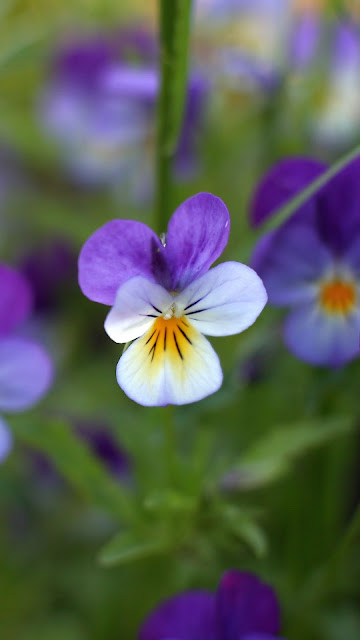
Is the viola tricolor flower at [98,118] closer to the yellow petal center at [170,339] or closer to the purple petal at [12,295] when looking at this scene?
the purple petal at [12,295]

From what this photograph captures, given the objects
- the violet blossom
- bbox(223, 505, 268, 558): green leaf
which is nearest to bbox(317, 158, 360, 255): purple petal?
bbox(223, 505, 268, 558): green leaf

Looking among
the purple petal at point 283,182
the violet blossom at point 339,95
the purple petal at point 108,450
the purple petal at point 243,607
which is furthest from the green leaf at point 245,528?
the violet blossom at point 339,95

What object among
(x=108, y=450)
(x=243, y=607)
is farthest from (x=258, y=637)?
(x=108, y=450)

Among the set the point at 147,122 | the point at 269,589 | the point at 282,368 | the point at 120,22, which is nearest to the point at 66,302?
the point at 147,122

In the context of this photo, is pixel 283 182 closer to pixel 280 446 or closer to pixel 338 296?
pixel 338 296

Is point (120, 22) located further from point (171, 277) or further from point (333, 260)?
point (171, 277)

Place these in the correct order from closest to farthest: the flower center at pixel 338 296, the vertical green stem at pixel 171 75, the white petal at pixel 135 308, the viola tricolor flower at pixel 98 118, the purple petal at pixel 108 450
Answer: the white petal at pixel 135 308 → the vertical green stem at pixel 171 75 → the flower center at pixel 338 296 → the purple petal at pixel 108 450 → the viola tricolor flower at pixel 98 118
